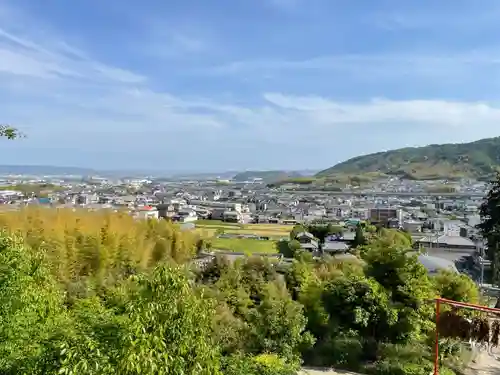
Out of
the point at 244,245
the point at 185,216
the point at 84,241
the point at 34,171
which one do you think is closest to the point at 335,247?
the point at 244,245

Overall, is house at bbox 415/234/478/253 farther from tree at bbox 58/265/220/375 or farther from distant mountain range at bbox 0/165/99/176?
distant mountain range at bbox 0/165/99/176

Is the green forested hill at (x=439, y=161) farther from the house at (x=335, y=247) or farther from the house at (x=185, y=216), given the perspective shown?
the house at (x=335, y=247)

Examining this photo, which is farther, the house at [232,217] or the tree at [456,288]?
the house at [232,217]

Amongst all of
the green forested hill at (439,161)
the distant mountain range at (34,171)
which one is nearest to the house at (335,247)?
the green forested hill at (439,161)

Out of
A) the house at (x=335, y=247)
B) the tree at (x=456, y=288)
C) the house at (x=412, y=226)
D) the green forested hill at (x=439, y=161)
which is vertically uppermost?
the green forested hill at (x=439, y=161)

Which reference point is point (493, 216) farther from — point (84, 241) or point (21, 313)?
point (21, 313)

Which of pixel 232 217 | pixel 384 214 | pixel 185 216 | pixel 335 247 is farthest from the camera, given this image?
pixel 384 214

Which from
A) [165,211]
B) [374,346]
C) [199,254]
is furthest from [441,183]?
[374,346]
